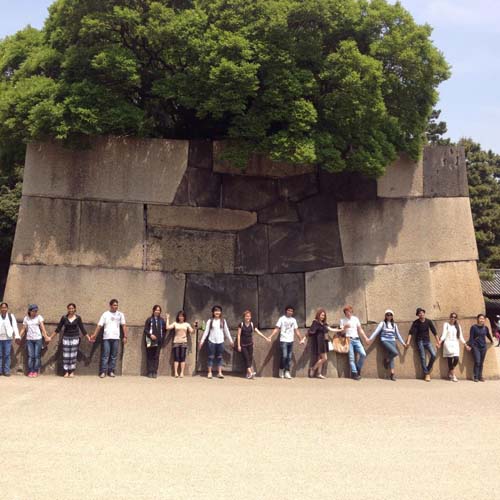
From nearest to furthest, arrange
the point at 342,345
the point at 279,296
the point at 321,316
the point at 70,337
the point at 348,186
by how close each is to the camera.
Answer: the point at 70,337 < the point at 321,316 < the point at 342,345 < the point at 279,296 < the point at 348,186

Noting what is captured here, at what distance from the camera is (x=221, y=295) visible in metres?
10.9

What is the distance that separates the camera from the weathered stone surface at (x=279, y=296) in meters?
11.0

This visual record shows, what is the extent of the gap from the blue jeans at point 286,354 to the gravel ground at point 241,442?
1.29m

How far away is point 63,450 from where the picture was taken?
5.37m

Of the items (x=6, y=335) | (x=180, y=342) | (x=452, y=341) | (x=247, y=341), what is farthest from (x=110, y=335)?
(x=452, y=341)

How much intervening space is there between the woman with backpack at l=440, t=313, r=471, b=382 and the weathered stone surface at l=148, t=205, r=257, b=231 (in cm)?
454

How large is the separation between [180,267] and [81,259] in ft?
6.38

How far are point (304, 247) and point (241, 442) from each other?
5997mm

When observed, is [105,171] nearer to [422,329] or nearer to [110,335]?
[110,335]

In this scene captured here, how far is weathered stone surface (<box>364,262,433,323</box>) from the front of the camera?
1094 centimetres

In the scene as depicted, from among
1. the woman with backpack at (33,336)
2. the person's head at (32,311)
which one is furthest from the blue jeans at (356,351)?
the person's head at (32,311)

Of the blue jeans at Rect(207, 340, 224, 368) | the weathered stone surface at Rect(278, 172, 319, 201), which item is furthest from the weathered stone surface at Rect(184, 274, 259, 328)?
the weathered stone surface at Rect(278, 172, 319, 201)

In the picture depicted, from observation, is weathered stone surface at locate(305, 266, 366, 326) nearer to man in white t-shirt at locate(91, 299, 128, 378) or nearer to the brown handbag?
the brown handbag

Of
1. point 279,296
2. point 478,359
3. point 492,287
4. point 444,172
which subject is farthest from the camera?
point 492,287
